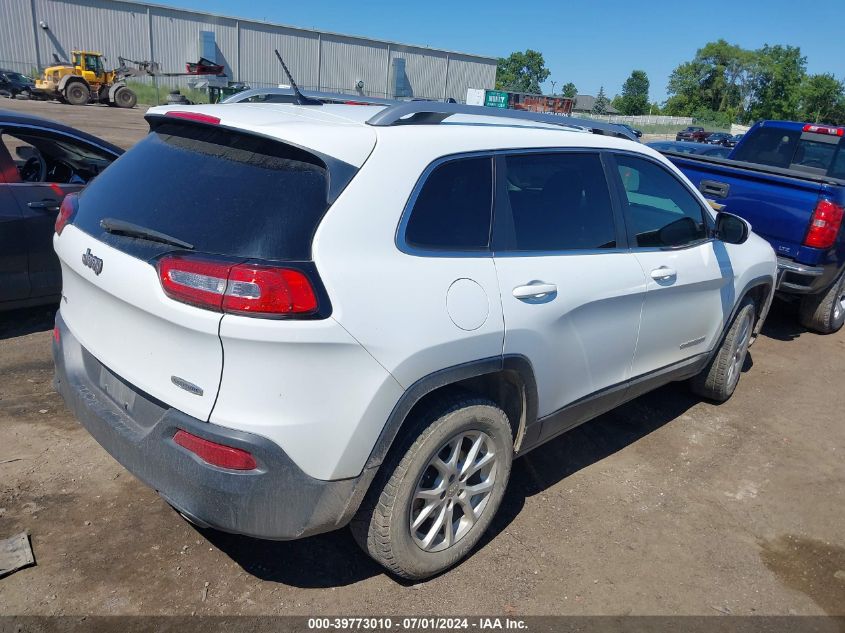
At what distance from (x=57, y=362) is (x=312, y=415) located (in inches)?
60.1

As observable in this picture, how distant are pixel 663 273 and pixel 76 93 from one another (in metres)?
36.7

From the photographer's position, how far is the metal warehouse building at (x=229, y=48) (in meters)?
48.1

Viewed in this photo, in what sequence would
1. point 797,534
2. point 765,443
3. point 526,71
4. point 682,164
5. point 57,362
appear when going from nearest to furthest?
point 57,362, point 797,534, point 765,443, point 682,164, point 526,71

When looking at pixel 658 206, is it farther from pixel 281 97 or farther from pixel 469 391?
pixel 281 97

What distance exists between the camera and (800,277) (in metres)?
5.81

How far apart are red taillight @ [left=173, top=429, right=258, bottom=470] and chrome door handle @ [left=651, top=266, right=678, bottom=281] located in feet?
7.78

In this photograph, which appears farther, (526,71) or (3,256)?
(526,71)

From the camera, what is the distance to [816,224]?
570 cm

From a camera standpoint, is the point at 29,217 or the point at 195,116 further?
the point at 29,217

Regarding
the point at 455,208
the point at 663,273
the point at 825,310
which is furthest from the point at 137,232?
the point at 825,310

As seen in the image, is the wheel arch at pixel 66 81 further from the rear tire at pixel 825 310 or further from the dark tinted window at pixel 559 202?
the dark tinted window at pixel 559 202

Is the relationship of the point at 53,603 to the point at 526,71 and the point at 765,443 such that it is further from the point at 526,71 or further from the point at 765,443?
the point at 526,71

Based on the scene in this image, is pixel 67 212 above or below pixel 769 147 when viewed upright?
below

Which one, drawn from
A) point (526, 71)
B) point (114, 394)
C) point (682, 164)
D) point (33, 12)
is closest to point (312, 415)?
point (114, 394)
